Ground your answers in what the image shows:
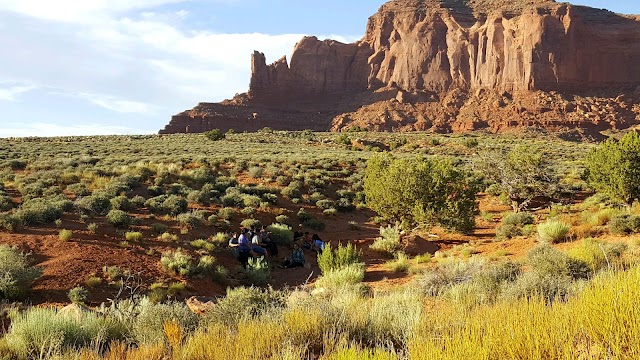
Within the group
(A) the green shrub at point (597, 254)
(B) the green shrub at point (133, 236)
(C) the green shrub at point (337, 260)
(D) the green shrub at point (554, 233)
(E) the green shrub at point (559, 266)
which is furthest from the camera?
(B) the green shrub at point (133, 236)

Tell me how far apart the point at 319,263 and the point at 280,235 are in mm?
5124

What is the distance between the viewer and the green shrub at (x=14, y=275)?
961 centimetres

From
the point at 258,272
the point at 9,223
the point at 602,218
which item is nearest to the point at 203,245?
the point at 258,272

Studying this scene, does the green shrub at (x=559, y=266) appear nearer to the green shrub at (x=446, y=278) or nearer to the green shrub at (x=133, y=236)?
the green shrub at (x=446, y=278)

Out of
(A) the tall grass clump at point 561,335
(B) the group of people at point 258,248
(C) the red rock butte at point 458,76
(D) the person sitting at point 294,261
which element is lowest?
(D) the person sitting at point 294,261

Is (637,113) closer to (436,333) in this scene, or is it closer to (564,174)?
(564,174)

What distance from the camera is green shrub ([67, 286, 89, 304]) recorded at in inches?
394

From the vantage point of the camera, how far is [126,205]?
1827 cm

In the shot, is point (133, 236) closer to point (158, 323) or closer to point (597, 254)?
point (158, 323)

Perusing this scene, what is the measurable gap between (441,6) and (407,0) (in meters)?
12.9

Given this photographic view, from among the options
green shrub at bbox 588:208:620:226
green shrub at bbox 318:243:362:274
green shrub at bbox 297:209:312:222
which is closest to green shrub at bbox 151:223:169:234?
green shrub at bbox 318:243:362:274

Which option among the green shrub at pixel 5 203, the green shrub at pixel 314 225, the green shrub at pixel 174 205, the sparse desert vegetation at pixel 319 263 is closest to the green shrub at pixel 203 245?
the sparse desert vegetation at pixel 319 263

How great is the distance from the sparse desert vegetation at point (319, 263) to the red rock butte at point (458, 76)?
7628 cm

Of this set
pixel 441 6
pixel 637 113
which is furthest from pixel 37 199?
pixel 441 6
